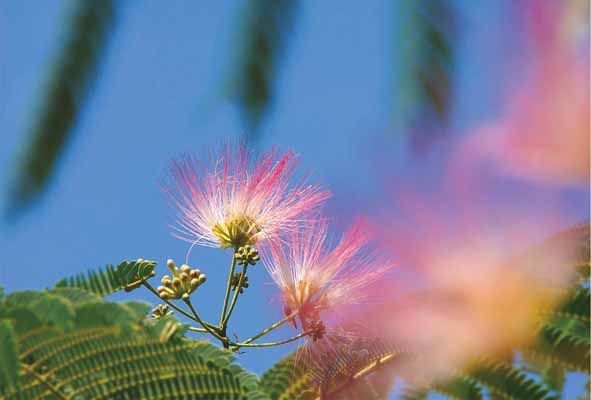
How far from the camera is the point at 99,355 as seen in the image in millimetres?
1829

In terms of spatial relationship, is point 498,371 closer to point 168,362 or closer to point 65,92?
point 168,362

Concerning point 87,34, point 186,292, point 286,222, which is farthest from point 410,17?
point 286,222

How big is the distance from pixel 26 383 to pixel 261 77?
55.6 inches

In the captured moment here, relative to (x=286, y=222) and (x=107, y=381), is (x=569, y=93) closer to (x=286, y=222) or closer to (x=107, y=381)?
(x=286, y=222)

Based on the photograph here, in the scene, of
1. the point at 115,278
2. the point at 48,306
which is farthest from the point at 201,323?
the point at 48,306

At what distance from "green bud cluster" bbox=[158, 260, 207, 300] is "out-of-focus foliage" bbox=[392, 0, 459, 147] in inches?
82.7

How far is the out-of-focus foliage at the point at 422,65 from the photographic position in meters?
0.57

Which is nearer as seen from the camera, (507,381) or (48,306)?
(48,306)

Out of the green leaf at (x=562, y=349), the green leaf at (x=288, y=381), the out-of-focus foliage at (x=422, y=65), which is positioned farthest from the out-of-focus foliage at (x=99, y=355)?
the out-of-focus foliage at (x=422, y=65)

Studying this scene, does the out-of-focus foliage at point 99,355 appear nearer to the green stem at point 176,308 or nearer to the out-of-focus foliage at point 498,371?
the out-of-focus foliage at point 498,371

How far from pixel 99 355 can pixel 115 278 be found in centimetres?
49

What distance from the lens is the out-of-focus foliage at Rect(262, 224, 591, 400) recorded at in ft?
6.52

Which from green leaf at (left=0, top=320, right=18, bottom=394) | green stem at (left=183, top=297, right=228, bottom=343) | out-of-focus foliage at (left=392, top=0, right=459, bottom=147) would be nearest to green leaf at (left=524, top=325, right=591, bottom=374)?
green stem at (left=183, top=297, right=228, bottom=343)

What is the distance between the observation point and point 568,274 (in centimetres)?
224
